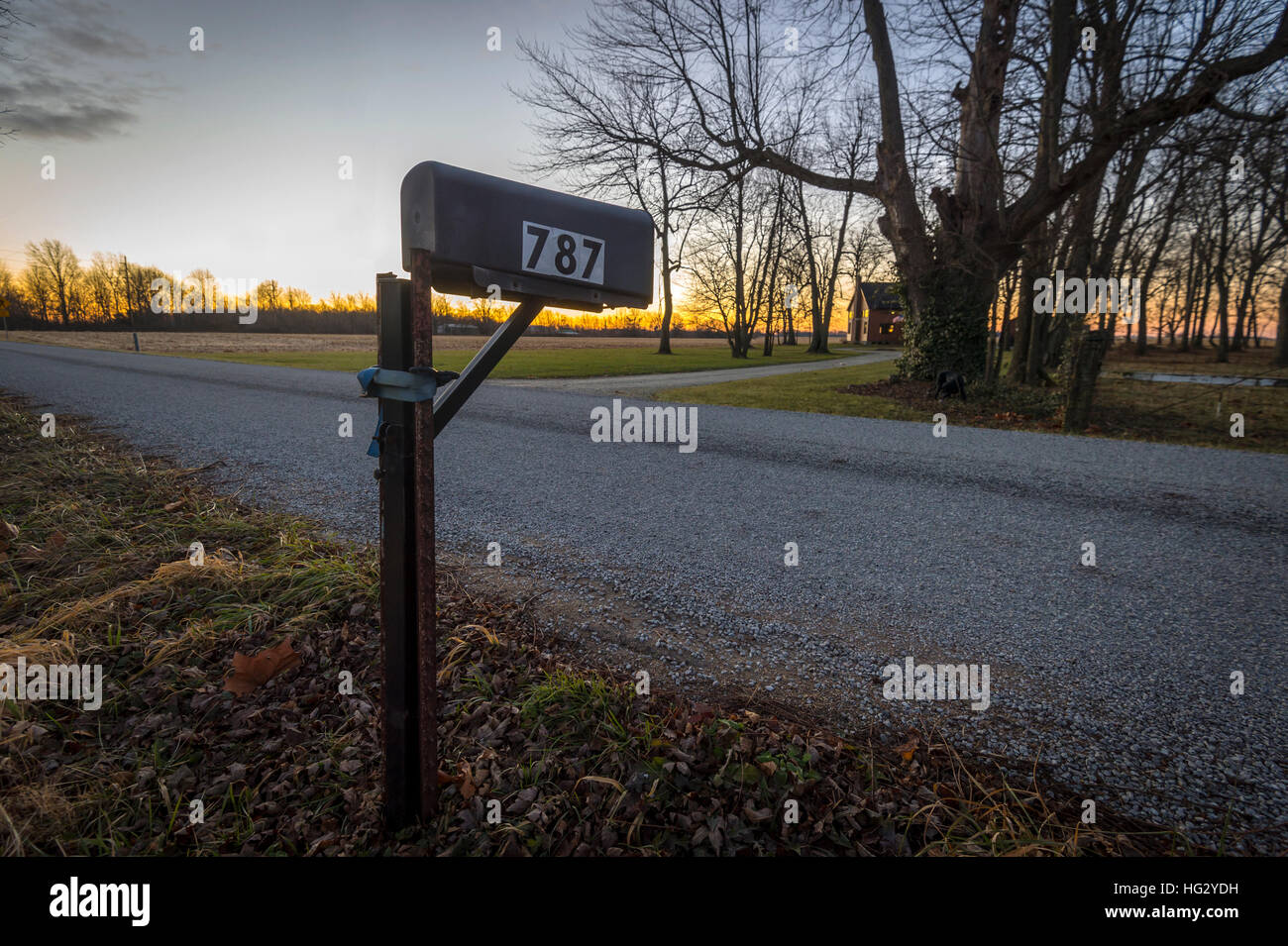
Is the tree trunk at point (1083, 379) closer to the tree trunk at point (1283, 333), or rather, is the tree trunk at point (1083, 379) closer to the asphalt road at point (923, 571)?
the asphalt road at point (923, 571)

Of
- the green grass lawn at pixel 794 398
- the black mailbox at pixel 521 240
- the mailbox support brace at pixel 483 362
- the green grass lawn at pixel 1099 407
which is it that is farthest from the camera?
the green grass lawn at pixel 794 398

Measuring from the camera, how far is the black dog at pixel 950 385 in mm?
12484

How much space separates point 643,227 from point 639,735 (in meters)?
1.69

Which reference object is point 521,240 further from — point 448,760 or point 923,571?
point 923,571

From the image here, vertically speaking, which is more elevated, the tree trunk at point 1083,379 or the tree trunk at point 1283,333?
the tree trunk at point 1283,333

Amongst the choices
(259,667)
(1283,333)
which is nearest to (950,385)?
(259,667)

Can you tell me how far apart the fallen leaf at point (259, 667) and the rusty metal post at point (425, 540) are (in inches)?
44.7

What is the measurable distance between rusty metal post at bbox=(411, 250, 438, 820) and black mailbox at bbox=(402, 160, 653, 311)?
0.29 feet

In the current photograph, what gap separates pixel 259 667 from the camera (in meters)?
2.47

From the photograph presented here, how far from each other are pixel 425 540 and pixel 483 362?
21.0 inches

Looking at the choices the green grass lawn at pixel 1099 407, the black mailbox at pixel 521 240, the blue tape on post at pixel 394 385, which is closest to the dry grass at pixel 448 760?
the blue tape on post at pixel 394 385

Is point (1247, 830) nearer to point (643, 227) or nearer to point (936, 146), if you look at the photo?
point (643, 227)

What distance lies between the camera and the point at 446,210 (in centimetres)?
146

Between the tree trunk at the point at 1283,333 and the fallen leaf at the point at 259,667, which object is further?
the tree trunk at the point at 1283,333
